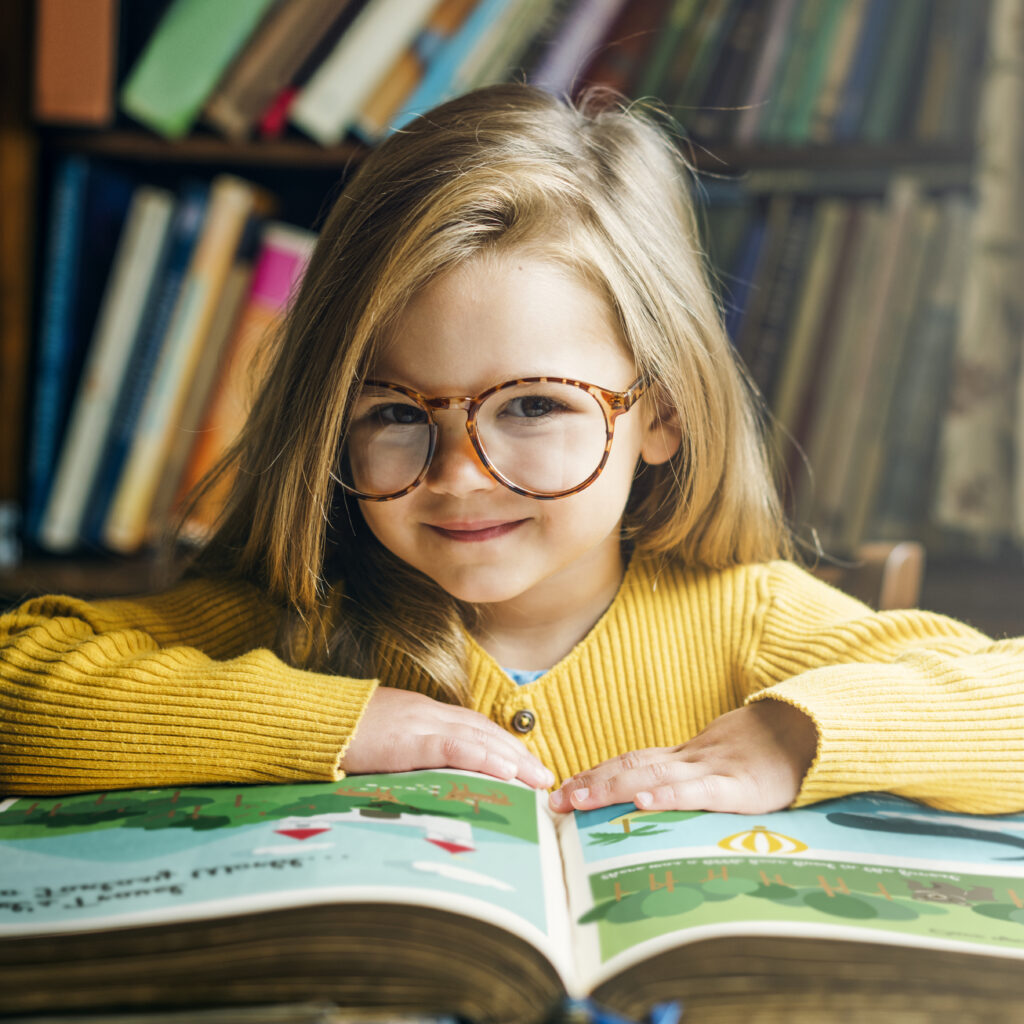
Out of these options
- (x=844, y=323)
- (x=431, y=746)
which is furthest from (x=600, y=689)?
(x=844, y=323)

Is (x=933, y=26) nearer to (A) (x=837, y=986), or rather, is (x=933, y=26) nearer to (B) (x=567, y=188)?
(B) (x=567, y=188)

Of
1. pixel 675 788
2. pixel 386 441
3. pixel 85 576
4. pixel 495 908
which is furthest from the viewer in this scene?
pixel 85 576

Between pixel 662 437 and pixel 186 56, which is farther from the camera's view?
pixel 186 56

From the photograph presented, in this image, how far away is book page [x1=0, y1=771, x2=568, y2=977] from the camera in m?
0.40

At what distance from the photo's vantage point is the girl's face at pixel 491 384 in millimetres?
583

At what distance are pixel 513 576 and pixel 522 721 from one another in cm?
10

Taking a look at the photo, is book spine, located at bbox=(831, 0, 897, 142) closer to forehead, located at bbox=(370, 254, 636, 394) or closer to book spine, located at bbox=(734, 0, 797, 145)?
book spine, located at bbox=(734, 0, 797, 145)

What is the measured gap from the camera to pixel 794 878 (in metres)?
0.43

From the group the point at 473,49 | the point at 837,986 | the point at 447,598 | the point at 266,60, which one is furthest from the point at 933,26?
the point at 837,986

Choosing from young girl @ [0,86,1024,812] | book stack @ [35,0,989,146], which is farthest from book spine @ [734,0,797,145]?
young girl @ [0,86,1024,812]

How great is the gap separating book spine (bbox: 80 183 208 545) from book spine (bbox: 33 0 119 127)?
14 centimetres

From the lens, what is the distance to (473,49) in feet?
3.88

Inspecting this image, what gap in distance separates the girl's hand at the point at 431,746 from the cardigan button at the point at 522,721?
3.1 inches

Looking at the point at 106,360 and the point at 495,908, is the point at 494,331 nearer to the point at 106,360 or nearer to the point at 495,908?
the point at 495,908
